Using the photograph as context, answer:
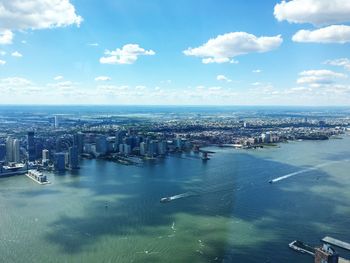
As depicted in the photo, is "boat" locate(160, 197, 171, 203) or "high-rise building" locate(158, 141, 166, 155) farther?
"high-rise building" locate(158, 141, 166, 155)

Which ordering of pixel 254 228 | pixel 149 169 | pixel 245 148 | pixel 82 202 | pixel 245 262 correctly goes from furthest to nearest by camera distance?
1. pixel 245 148
2. pixel 149 169
3. pixel 82 202
4. pixel 254 228
5. pixel 245 262

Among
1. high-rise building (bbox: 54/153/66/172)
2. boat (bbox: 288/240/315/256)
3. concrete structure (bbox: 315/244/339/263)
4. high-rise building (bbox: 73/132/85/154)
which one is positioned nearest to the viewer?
concrete structure (bbox: 315/244/339/263)

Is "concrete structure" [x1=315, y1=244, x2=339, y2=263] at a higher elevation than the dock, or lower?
higher

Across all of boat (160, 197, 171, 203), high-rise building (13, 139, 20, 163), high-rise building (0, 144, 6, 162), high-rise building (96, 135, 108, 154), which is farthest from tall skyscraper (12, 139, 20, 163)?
boat (160, 197, 171, 203)

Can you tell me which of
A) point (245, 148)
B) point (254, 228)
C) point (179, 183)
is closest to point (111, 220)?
point (254, 228)

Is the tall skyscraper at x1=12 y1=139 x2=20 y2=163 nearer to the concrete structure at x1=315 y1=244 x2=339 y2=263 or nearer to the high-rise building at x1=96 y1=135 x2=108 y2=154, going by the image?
the high-rise building at x1=96 y1=135 x2=108 y2=154

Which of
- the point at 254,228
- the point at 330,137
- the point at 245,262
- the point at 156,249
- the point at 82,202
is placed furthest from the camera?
the point at 330,137

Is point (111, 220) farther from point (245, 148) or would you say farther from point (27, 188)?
point (245, 148)

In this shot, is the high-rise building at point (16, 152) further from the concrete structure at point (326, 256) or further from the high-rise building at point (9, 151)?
the concrete structure at point (326, 256)

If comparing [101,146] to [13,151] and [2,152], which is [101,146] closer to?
[13,151]
